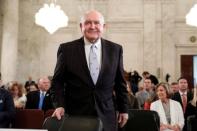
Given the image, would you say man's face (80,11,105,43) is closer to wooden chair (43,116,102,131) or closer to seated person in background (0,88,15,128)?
wooden chair (43,116,102,131)

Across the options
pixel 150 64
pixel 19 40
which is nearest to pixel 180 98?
pixel 150 64

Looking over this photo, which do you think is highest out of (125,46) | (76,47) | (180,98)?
(125,46)

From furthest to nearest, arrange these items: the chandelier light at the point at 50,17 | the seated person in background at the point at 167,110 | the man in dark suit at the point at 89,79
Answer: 1. the chandelier light at the point at 50,17
2. the seated person in background at the point at 167,110
3. the man in dark suit at the point at 89,79

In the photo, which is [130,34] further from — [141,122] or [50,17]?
[141,122]

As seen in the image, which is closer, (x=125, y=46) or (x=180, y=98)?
(x=180, y=98)

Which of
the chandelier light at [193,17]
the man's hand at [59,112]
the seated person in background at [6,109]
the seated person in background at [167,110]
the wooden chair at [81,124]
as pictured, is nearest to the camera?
the wooden chair at [81,124]

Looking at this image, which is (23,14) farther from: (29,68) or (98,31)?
(98,31)

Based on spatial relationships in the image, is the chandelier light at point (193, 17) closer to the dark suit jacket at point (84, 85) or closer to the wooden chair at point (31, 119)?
the wooden chair at point (31, 119)

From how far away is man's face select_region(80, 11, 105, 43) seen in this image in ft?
9.89

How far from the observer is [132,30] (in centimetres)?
1546

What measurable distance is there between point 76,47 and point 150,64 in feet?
40.0

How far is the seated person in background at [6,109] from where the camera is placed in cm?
638

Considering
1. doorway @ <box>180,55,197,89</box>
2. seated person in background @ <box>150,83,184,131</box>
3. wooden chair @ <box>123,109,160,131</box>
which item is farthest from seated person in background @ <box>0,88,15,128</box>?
doorway @ <box>180,55,197,89</box>

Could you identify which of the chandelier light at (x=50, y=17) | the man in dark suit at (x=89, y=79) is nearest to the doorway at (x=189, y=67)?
the chandelier light at (x=50, y=17)
